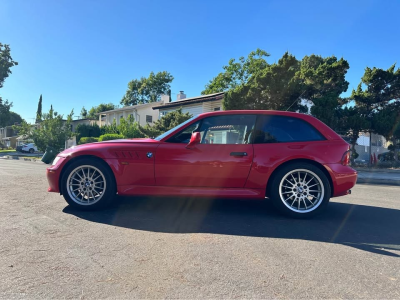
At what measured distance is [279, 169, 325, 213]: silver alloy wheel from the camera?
396 centimetres

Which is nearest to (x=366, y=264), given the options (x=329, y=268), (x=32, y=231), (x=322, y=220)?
(x=329, y=268)

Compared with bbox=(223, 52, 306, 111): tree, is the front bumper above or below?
below

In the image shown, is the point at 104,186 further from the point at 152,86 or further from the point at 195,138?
the point at 152,86

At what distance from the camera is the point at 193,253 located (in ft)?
8.86

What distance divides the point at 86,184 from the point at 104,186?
293 mm

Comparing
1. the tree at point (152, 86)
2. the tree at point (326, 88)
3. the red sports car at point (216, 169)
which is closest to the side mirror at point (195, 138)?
the red sports car at point (216, 169)

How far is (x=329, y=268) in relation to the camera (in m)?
2.46

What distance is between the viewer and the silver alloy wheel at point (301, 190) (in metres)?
3.96

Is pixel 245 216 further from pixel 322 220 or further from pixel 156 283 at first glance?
pixel 156 283

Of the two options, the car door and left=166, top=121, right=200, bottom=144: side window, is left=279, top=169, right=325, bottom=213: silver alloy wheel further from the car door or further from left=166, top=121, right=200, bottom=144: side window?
left=166, top=121, right=200, bottom=144: side window

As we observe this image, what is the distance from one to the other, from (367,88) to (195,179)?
14234 millimetres

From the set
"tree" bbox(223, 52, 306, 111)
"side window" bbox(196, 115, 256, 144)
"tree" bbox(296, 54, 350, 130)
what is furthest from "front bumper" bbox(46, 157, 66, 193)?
"tree" bbox(296, 54, 350, 130)

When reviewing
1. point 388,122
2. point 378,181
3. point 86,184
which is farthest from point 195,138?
point 388,122

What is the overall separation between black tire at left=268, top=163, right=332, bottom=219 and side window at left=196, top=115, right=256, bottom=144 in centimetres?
72
